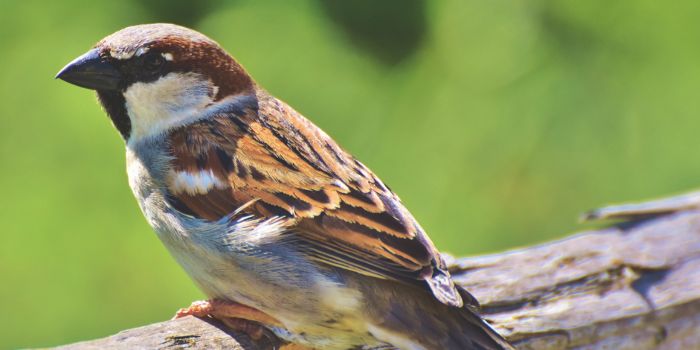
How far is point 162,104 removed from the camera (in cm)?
275

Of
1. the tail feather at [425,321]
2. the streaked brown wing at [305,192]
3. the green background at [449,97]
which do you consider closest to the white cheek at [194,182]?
the streaked brown wing at [305,192]

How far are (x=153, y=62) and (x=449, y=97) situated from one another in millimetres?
1136

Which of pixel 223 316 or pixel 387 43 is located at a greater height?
pixel 387 43

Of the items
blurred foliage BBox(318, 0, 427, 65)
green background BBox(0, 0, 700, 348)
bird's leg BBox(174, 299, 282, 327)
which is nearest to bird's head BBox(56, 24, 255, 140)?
bird's leg BBox(174, 299, 282, 327)

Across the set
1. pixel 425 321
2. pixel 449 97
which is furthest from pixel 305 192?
pixel 449 97

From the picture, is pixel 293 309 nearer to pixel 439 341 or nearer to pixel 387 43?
pixel 439 341

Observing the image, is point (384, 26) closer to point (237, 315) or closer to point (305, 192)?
point (305, 192)

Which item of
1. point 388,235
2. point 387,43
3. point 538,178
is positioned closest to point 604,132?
point 538,178

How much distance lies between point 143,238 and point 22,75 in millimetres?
583

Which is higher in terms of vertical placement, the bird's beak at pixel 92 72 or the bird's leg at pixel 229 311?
the bird's beak at pixel 92 72

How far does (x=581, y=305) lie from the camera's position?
2.80 metres

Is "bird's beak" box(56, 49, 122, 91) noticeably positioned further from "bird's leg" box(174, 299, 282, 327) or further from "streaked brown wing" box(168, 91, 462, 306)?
"bird's leg" box(174, 299, 282, 327)

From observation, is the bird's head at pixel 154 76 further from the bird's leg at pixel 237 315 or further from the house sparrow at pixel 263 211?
the bird's leg at pixel 237 315

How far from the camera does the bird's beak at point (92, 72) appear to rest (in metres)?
2.67
